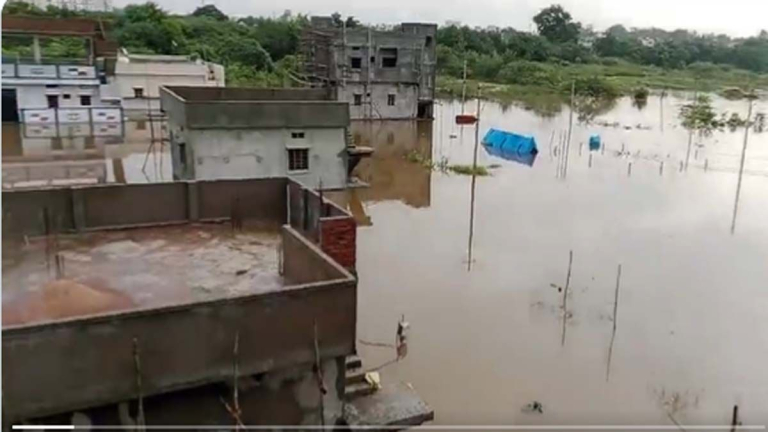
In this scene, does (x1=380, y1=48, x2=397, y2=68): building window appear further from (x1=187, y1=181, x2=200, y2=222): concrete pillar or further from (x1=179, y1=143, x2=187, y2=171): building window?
(x1=187, y1=181, x2=200, y2=222): concrete pillar

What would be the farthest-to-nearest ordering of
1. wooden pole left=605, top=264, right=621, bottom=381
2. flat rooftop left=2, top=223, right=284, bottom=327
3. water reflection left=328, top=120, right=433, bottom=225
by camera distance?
water reflection left=328, top=120, right=433, bottom=225 → wooden pole left=605, top=264, right=621, bottom=381 → flat rooftop left=2, top=223, right=284, bottom=327

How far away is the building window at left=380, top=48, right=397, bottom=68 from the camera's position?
31.8 meters

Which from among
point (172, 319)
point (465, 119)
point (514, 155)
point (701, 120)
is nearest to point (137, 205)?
point (172, 319)

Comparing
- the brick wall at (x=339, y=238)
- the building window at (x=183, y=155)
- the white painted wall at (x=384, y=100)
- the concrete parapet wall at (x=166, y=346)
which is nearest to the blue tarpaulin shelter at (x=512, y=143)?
the white painted wall at (x=384, y=100)

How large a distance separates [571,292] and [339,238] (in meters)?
6.01

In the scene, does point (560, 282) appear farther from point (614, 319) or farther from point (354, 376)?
point (354, 376)

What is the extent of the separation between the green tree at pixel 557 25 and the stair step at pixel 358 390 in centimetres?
7675

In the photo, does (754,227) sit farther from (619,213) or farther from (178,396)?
(178,396)

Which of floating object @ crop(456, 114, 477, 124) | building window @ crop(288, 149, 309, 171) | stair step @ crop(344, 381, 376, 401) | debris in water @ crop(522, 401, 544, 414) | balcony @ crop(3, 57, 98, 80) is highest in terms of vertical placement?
balcony @ crop(3, 57, 98, 80)

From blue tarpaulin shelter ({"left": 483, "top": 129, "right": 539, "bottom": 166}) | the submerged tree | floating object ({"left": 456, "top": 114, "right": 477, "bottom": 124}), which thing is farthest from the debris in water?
the submerged tree

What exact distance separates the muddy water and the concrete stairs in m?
1.15

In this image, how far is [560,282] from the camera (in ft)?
38.6

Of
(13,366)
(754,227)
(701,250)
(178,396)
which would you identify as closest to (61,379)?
(13,366)

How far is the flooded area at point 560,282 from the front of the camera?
8148mm
